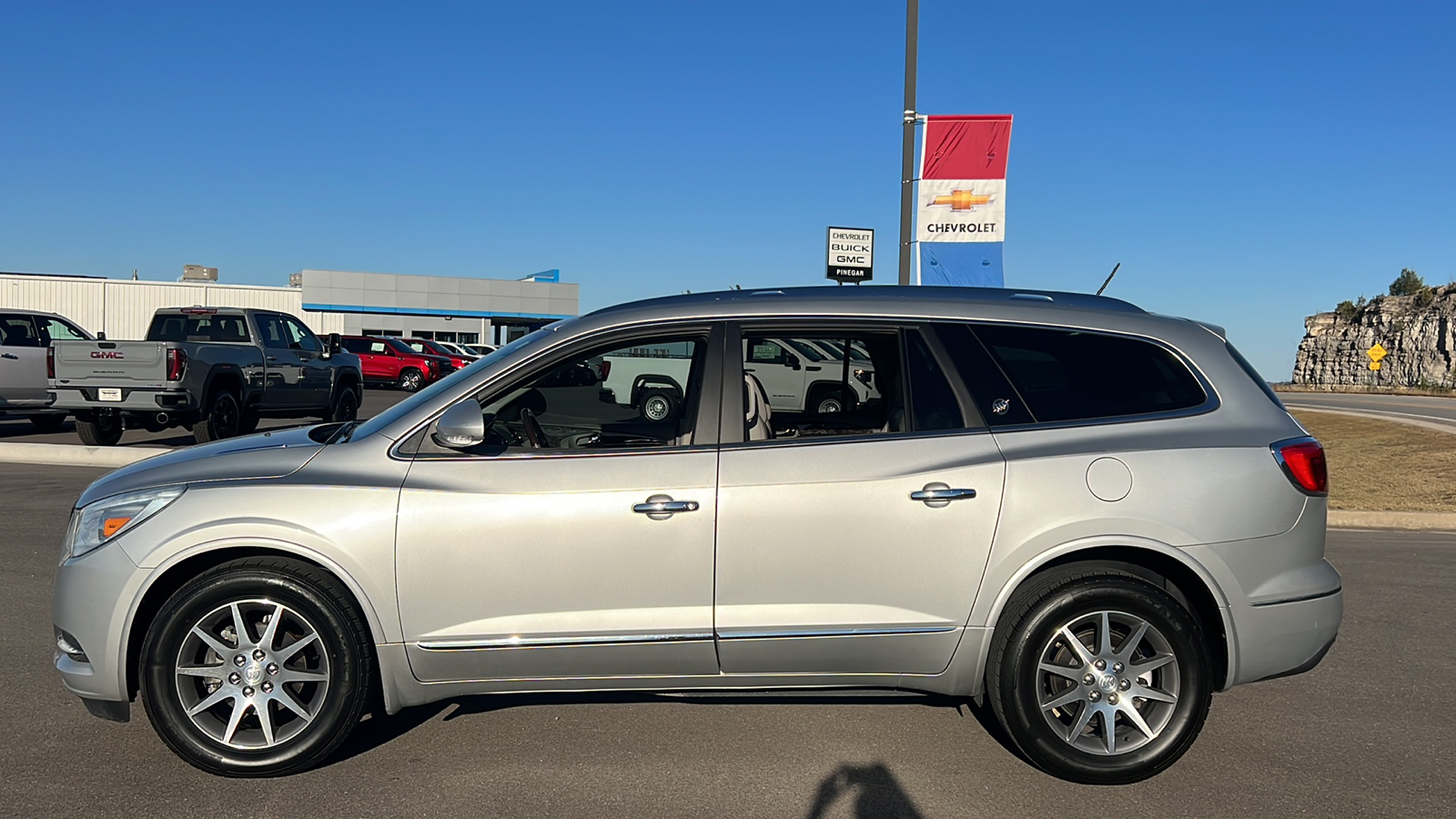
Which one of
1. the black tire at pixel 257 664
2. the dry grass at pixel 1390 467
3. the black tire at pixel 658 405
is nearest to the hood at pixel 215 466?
the black tire at pixel 257 664

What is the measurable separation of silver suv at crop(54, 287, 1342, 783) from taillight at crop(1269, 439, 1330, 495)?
0.02 meters

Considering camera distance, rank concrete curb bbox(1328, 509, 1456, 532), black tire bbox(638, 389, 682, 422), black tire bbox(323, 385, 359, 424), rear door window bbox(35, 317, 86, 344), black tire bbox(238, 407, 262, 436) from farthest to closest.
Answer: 1. black tire bbox(323, 385, 359, 424)
2. rear door window bbox(35, 317, 86, 344)
3. black tire bbox(238, 407, 262, 436)
4. concrete curb bbox(1328, 509, 1456, 532)
5. black tire bbox(638, 389, 682, 422)

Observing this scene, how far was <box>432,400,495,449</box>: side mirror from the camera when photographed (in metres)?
4.01

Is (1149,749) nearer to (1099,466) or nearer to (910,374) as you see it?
(1099,466)

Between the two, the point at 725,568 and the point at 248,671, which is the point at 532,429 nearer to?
the point at 725,568

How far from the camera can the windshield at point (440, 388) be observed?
4.28 metres

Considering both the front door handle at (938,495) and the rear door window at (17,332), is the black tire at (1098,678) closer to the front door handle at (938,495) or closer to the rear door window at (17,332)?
the front door handle at (938,495)

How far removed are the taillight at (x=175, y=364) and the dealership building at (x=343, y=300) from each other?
34.8 meters

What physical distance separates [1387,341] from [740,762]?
324 feet

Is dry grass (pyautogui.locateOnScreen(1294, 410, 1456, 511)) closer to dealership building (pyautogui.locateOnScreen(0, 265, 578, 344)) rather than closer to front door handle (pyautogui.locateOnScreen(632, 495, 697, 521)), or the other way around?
front door handle (pyautogui.locateOnScreen(632, 495, 697, 521))

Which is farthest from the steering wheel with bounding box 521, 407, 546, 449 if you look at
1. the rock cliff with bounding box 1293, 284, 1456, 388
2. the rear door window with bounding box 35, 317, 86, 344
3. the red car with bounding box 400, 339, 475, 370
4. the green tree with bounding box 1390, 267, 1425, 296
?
the green tree with bounding box 1390, 267, 1425, 296

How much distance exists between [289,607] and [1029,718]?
2749 millimetres

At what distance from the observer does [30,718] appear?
15.0 feet

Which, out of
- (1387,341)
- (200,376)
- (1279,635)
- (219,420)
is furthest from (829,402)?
(1387,341)
